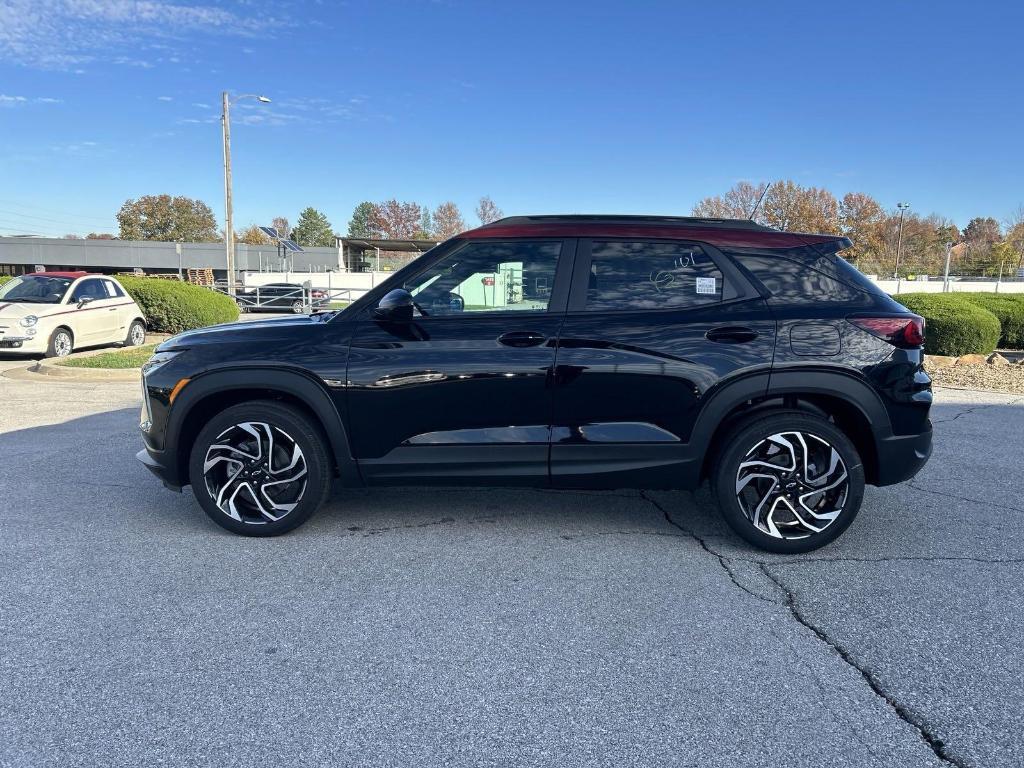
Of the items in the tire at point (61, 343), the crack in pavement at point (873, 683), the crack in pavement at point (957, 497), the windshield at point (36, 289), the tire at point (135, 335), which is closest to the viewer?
the crack in pavement at point (873, 683)

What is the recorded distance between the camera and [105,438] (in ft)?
21.4

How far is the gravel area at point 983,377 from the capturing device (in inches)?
408

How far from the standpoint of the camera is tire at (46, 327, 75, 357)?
1182 centimetres

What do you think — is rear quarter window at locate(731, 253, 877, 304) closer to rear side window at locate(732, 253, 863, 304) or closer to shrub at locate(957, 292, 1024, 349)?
rear side window at locate(732, 253, 863, 304)

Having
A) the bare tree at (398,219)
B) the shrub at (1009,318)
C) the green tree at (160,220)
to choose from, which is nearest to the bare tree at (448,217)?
the bare tree at (398,219)

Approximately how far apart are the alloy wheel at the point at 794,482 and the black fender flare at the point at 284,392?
7.30ft

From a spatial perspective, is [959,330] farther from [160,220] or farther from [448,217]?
[160,220]

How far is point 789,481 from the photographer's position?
12.5ft

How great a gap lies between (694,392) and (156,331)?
14.9 metres

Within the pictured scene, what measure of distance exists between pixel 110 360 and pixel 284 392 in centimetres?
873

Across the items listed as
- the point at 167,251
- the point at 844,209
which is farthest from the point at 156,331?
the point at 844,209

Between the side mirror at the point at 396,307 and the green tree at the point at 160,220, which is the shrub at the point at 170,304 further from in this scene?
the green tree at the point at 160,220

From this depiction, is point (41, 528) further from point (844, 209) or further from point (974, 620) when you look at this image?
point (844, 209)

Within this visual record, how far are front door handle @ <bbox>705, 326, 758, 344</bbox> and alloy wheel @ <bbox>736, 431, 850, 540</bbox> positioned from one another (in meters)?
0.55
